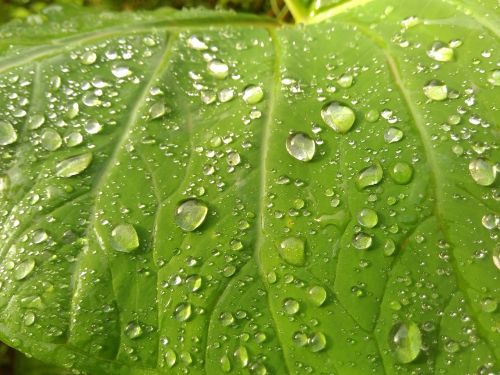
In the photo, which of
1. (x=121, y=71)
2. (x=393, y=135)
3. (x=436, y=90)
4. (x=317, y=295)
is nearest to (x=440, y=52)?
(x=436, y=90)

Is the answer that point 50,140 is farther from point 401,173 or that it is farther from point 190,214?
point 401,173

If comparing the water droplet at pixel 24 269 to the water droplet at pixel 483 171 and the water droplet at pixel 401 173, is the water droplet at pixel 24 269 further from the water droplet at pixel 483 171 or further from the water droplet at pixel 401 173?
the water droplet at pixel 483 171

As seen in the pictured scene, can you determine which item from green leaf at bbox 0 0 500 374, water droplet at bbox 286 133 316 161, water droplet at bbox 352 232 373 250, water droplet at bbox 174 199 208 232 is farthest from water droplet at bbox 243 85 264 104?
water droplet at bbox 352 232 373 250

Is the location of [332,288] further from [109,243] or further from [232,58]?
[232,58]

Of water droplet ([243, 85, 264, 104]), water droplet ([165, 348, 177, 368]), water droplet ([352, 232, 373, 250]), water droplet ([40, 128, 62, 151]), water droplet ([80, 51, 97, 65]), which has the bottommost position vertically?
water droplet ([165, 348, 177, 368])

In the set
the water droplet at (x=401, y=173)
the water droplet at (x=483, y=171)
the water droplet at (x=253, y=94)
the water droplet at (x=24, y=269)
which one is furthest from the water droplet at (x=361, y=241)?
the water droplet at (x=24, y=269)

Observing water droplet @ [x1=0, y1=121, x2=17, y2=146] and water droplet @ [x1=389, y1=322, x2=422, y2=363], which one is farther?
water droplet @ [x1=0, y1=121, x2=17, y2=146]

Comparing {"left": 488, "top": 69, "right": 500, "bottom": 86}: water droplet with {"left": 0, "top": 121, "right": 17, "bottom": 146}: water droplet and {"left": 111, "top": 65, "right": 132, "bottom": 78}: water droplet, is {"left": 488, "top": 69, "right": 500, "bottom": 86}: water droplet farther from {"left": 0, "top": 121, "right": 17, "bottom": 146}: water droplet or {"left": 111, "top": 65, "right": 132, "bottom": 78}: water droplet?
{"left": 0, "top": 121, "right": 17, "bottom": 146}: water droplet

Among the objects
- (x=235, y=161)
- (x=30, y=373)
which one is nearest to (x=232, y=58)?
(x=235, y=161)

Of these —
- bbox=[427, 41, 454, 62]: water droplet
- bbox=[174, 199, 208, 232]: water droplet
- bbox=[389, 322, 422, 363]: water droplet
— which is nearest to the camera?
bbox=[389, 322, 422, 363]: water droplet
